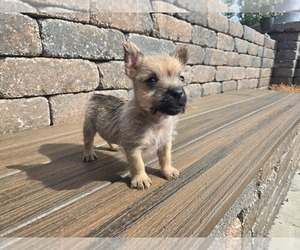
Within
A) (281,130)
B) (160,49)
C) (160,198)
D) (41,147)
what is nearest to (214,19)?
(160,49)

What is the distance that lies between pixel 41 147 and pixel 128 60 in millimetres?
1304

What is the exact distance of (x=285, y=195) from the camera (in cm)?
441

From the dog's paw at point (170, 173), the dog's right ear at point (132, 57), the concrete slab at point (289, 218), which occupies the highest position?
the dog's right ear at point (132, 57)

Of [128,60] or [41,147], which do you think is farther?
[41,147]

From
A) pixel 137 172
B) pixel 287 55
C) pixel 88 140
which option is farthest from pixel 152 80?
pixel 287 55

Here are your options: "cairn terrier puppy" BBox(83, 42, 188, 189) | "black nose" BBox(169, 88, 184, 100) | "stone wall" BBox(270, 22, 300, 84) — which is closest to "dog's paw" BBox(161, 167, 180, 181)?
"cairn terrier puppy" BBox(83, 42, 188, 189)

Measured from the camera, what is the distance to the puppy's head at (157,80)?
1.67m

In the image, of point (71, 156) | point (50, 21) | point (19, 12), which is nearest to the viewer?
point (71, 156)

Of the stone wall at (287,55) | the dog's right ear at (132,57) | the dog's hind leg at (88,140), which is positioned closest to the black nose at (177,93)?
the dog's right ear at (132,57)

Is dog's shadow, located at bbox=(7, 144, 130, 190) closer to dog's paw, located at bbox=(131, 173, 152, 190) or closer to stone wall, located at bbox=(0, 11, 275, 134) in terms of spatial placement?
dog's paw, located at bbox=(131, 173, 152, 190)

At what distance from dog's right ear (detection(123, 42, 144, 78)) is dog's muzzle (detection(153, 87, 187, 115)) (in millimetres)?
372

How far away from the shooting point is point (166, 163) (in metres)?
2.04

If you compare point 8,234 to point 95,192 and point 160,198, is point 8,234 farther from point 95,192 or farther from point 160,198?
point 160,198

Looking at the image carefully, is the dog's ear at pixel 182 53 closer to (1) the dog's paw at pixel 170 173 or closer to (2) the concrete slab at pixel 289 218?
(1) the dog's paw at pixel 170 173
